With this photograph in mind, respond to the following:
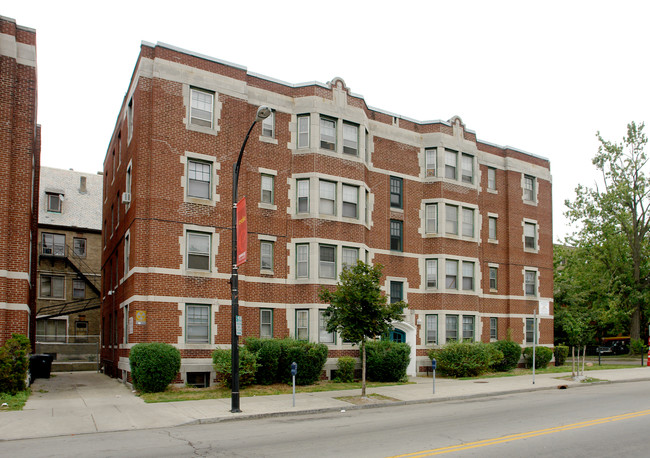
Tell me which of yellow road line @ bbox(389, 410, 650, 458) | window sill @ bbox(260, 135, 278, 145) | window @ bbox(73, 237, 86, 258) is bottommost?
yellow road line @ bbox(389, 410, 650, 458)

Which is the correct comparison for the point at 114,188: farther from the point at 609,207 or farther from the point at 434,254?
the point at 609,207

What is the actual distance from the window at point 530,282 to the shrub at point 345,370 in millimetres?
14644

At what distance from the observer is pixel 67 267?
40.3m

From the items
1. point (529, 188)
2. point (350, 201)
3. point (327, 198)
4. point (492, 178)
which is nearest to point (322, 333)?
point (327, 198)

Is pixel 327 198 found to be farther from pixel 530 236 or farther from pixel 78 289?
pixel 78 289

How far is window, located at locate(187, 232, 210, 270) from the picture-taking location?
22594mm

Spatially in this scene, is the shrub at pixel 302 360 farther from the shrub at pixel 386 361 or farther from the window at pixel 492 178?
the window at pixel 492 178

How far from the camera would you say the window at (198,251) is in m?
22.6

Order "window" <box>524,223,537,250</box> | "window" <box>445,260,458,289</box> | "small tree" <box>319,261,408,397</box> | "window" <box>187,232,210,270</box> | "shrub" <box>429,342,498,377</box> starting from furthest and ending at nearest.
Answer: "window" <box>524,223,537,250</box>, "window" <box>445,260,458,289</box>, "shrub" <box>429,342,498,377</box>, "window" <box>187,232,210,270</box>, "small tree" <box>319,261,408,397</box>

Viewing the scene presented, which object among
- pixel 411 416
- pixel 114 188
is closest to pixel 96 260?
pixel 114 188

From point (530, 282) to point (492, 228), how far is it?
14.4 ft

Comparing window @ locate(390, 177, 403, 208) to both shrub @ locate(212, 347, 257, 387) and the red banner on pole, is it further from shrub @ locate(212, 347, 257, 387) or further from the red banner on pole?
the red banner on pole

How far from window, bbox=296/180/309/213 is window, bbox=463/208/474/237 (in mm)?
9574

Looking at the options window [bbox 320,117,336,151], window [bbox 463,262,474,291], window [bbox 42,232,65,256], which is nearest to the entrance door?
window [bbox 463,262,474,291]
